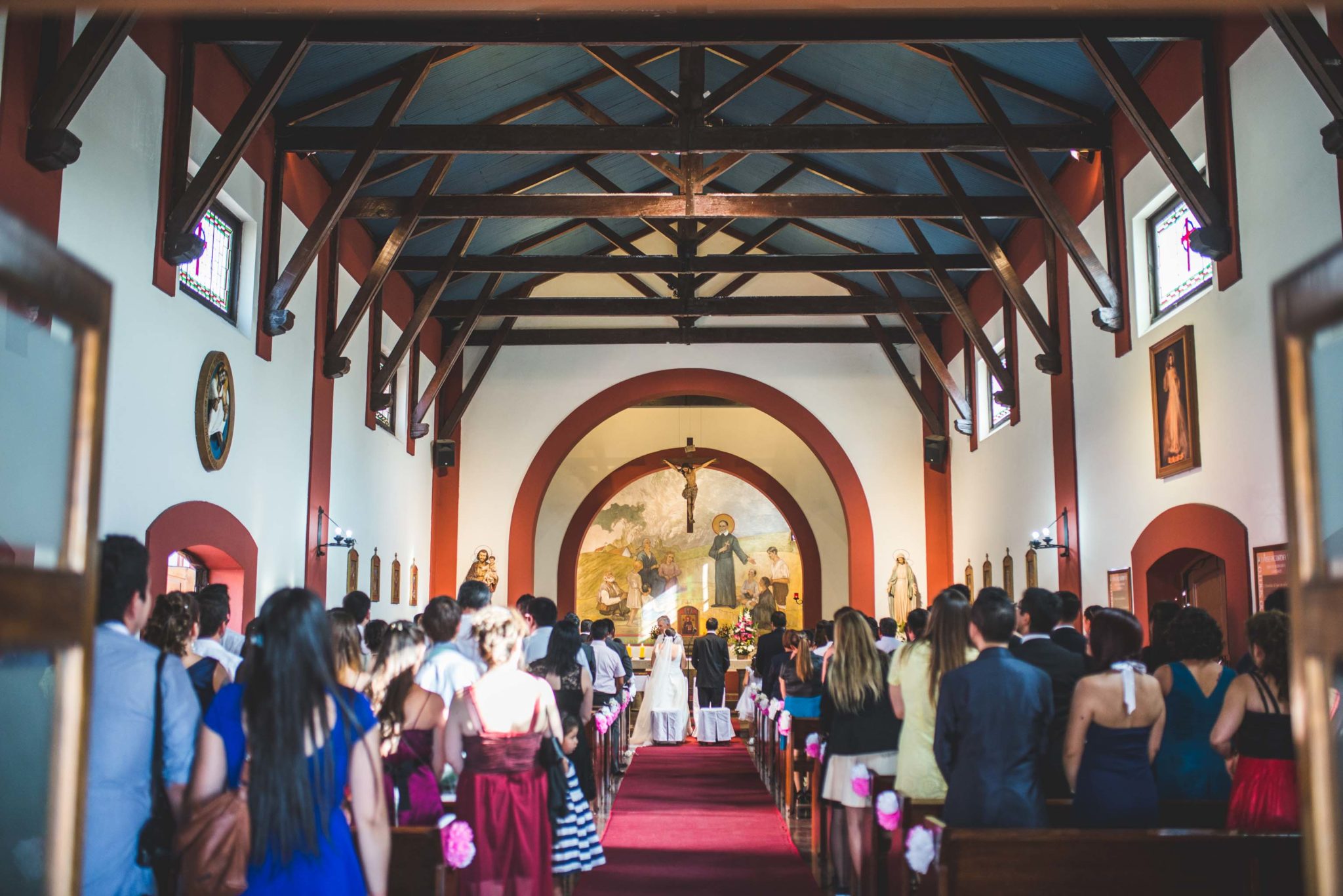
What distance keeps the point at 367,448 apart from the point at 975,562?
8.17 meters

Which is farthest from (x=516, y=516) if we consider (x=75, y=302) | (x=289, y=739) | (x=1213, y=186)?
(x=75, y=302)

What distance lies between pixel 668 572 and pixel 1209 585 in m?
16.6

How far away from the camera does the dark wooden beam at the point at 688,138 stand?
10312 millimetres

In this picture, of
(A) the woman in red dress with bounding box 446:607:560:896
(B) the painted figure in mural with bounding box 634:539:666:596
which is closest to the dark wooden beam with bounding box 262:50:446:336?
(A) the woman in red dress with bounding box 446:607:560:896

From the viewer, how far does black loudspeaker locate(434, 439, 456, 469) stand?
17.4m

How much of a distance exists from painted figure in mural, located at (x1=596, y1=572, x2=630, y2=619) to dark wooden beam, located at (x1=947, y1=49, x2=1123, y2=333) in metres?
16.3

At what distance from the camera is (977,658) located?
4.14 metres

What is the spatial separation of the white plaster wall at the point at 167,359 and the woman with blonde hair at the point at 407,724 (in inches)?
70.0

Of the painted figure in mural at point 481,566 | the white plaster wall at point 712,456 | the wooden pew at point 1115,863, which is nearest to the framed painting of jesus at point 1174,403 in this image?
the wooden pew at point 1115,863

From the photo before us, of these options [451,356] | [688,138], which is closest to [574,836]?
[688,138]

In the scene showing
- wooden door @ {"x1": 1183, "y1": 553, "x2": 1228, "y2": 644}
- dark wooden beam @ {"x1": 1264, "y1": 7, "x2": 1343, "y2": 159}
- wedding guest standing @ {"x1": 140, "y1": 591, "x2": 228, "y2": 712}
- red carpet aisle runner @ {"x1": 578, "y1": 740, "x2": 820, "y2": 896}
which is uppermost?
dark wooden beam @ {"x1": 1264, "y1": 7, "x2": 1343, "y2": 159}

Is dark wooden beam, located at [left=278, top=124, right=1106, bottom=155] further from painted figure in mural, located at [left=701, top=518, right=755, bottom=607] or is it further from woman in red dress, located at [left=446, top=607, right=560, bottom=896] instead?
painted figure in mural, located at [left=701, top=518, right=755, bottom=607]

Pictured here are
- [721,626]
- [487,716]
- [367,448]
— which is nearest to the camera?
[487,716]

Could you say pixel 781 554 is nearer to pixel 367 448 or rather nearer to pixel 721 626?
pixel 721 626
